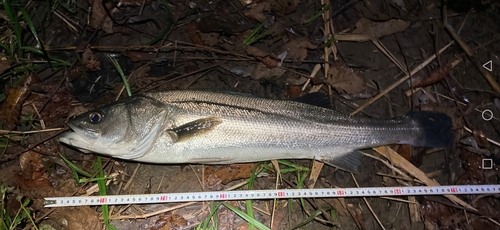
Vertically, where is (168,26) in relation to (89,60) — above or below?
above

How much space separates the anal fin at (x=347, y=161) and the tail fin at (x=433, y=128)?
28.9 inches

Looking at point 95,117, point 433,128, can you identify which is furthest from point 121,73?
point 433,128

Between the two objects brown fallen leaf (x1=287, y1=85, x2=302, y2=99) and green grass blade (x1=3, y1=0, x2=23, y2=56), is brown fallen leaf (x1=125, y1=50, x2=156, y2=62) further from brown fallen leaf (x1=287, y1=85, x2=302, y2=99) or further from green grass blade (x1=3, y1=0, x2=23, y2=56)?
brown fallen leaf (x1=287, y1=85, x2=302, y2=99)

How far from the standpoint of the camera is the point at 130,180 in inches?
146

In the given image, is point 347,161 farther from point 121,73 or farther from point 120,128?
point 121,73

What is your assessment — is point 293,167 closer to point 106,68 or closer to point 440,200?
point 440,200

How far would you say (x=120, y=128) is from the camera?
130 inches

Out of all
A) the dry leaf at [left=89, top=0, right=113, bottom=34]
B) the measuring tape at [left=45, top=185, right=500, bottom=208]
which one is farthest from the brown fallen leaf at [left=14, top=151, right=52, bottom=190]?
the dry leaf at [left=89, top=0, right=113, bottom=34]

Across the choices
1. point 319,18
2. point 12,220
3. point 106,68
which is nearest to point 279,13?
point 319,18

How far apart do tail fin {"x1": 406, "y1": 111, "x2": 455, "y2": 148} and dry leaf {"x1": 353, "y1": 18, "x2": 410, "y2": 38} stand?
3.93 ft

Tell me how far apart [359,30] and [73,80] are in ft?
11.9

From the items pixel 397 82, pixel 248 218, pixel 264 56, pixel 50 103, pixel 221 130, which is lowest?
pixel 248 218

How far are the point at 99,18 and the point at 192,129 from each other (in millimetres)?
1924

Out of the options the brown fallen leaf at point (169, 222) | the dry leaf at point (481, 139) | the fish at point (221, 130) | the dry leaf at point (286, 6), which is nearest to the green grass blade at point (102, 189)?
the fish at point (221, 130)
